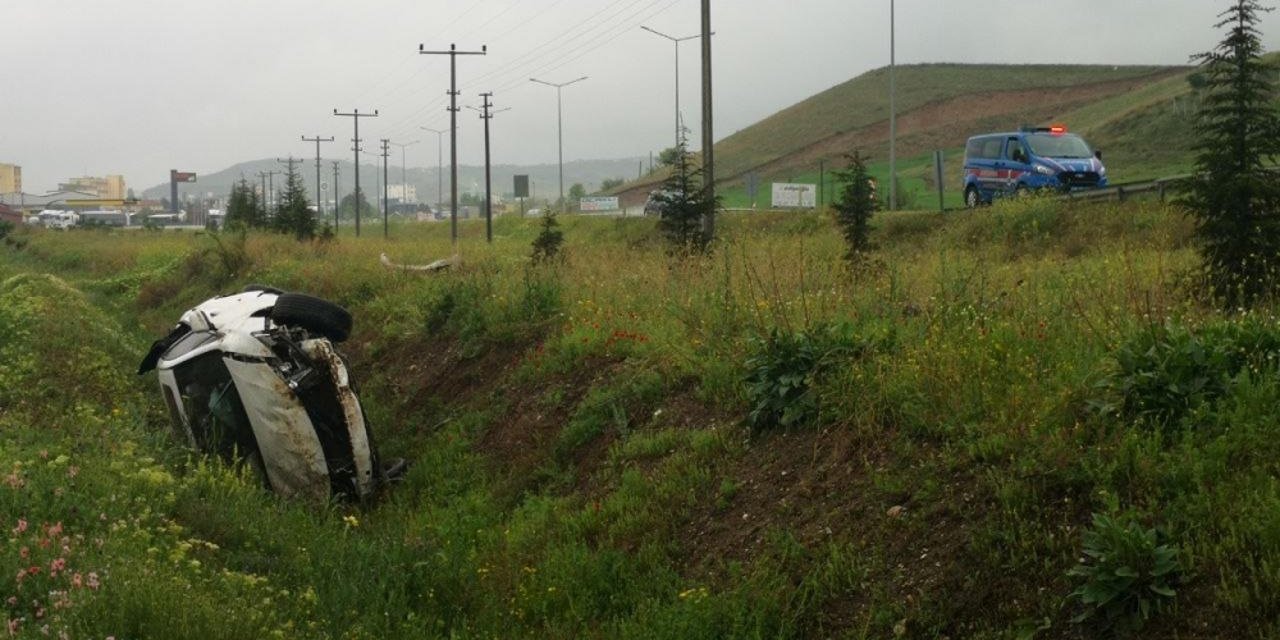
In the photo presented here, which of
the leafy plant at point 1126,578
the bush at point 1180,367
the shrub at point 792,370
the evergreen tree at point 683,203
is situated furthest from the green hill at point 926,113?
the leafy plant at point 1126,578

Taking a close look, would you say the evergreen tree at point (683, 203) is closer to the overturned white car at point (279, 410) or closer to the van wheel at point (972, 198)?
the overturned white car at point (279, 410)

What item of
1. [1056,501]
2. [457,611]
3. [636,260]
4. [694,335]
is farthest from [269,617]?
[636,260]

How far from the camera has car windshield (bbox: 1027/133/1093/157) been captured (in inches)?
1173

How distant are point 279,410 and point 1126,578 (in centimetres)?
721

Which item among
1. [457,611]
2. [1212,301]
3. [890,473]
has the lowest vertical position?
[457,611]

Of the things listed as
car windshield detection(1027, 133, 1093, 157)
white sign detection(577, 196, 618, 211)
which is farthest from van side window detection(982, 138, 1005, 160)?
white sign detection(577, 196, 618, 211)

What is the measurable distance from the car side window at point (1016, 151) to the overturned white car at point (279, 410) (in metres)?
22.2

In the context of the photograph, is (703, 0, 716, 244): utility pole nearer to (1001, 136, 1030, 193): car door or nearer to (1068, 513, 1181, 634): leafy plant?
(1001, 136, 1030, 193): car door

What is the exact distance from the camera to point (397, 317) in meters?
18.4

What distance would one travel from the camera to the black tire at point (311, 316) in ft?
38.4

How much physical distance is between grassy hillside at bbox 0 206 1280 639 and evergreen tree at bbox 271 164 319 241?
30009 millimetres

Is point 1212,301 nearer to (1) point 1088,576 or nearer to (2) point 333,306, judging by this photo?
(1) point 1088,576

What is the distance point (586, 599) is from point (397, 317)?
11685mm

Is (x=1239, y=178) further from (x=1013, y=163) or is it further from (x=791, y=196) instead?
(x=791, y=196)
